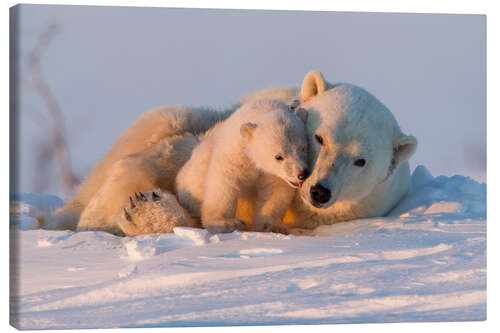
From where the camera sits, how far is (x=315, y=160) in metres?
4.40

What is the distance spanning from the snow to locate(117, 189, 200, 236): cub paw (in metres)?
0.12

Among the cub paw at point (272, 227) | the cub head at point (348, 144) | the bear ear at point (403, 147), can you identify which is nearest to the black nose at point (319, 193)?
the cub head at point (348, 144)

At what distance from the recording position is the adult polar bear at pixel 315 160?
14.4ft

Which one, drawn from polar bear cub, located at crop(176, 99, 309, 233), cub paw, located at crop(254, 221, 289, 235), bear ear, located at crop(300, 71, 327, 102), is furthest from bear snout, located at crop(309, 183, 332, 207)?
bear ear, located at crop(300, 71, 327, 102)

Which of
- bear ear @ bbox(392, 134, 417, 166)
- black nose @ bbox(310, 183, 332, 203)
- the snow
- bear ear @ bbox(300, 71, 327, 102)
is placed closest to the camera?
the snow

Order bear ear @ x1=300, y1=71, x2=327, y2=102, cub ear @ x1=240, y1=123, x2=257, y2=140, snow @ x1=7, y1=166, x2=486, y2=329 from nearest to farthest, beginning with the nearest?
snow @ x1=7, y1=166, x2=486, y2=329 → cub ear @ x1=240, y1=123, x2=257, y2=140 → bear ear @ x1=300, y1=71, x2=327, y2=102

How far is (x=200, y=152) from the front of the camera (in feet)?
16.3

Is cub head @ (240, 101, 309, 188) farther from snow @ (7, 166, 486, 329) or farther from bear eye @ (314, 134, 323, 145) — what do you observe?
snow @ (7, 166, 486, 329)

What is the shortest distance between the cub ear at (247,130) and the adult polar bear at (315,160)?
355 mm

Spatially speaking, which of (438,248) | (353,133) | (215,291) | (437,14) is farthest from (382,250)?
(437,14)

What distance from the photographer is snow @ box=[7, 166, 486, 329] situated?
3855 millimetres

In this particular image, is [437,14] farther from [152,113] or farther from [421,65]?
[152,113]

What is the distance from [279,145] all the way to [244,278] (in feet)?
2.60

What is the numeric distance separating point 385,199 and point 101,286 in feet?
6.69
